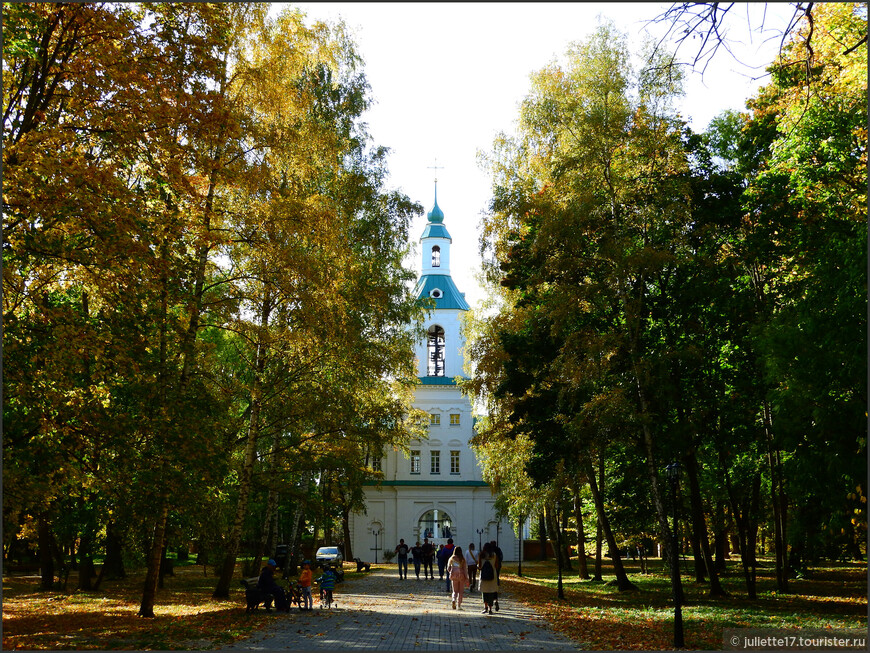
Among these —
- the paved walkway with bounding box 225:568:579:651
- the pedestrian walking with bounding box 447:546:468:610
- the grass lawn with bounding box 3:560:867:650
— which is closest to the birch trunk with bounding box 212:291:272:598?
the grass lawn with bounding box 3:560:867:650

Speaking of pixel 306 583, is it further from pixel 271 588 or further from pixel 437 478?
pixel 437 478

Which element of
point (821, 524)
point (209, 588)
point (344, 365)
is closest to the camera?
point (821, 524)

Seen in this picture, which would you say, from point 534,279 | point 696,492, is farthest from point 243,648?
point 696,492

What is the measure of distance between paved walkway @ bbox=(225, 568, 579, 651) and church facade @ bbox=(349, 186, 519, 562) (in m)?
34.6

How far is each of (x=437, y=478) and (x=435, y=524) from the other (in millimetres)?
3521

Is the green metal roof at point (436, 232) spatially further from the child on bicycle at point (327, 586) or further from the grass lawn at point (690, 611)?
the child on bicycle at point (327, 586)

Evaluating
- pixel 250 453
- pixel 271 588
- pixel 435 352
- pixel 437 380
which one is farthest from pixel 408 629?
pixel 435 352

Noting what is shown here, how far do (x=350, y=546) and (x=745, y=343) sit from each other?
40.7 metres

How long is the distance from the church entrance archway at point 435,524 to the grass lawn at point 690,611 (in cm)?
2945

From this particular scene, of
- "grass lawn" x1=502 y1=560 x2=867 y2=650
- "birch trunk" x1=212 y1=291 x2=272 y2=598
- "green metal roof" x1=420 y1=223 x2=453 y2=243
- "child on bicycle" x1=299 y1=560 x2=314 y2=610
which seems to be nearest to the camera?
"grass lawn" x1=502 y1=560 x2=867 y2=650

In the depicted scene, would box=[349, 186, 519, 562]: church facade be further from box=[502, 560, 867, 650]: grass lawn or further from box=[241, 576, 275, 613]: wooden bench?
box=[241, 576, 275, 613]: wooden bench

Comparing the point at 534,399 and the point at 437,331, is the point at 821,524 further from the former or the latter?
the point at 437,331

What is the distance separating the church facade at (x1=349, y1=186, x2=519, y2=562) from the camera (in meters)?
55.9

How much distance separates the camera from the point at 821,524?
18.5m
